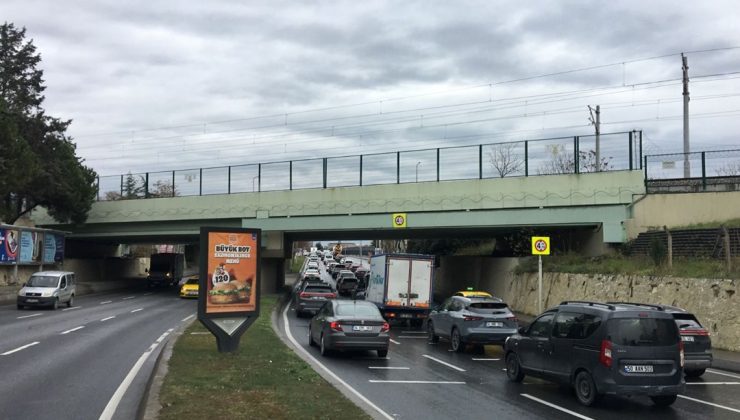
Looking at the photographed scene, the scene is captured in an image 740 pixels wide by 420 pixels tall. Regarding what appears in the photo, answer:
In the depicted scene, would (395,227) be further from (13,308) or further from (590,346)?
(590,346)

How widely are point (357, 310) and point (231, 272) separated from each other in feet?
12.4

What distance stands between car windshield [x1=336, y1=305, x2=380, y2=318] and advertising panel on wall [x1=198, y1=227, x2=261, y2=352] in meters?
2.61

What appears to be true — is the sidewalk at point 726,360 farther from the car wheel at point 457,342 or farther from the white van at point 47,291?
the white van at point 47,291

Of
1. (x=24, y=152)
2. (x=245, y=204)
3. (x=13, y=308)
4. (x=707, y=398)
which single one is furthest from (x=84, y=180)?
(x=707, y=398)

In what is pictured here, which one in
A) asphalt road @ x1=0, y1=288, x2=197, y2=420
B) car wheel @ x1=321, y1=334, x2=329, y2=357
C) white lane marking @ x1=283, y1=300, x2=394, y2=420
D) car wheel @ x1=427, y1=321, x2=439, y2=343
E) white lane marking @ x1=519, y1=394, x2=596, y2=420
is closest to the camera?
asphalt road @ x1=0, y1=288, x2=197, y2=420

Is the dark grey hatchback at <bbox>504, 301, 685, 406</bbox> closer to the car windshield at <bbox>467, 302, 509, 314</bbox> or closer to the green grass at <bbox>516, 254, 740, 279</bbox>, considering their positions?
the car windshield at <bbox>467, 302, 509, 314</bbox>

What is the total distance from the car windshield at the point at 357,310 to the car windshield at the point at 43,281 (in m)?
19.5

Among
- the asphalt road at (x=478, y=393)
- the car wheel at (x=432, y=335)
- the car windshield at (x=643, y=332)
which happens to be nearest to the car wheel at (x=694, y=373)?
the asphalt road at (x=478, y=393)

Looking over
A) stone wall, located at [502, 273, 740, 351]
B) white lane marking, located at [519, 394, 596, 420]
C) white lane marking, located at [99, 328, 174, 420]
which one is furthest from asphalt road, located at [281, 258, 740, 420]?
white lane marking, located at [99, 328, 174, 420]

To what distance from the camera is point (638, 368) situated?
1014 centimetres

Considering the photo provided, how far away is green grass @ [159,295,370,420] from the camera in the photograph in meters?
8.17

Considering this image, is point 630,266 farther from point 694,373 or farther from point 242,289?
point 242,289

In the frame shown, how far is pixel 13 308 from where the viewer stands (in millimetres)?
30219

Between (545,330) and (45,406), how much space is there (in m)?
8.45
